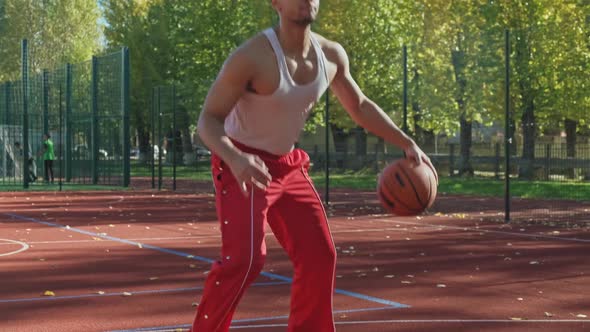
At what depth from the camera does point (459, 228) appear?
15469mm

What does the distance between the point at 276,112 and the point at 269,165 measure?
271 millimetres

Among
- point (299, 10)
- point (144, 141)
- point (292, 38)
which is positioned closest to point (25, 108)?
point (292, 38)

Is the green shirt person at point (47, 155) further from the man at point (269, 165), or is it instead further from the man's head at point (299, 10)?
the man's head at point (299, 10)

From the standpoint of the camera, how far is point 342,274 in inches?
381

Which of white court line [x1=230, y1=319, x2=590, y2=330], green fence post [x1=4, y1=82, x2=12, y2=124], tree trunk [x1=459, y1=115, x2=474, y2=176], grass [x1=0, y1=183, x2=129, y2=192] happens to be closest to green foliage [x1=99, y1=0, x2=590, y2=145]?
tree trunk [x1=459, y1=115, x2=474, y2=176]

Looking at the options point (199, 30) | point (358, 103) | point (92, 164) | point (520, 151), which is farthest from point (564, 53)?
point (358, 103)

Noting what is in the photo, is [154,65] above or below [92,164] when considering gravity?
above

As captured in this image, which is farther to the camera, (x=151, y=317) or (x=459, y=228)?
(x=459, y=228)

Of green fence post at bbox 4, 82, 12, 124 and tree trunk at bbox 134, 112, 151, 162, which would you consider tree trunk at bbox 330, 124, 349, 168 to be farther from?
tree trunk at bbox 134, 112, 151, 162

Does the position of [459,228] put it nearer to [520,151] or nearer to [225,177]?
[520,151]

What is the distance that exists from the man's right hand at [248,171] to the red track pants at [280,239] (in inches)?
10.3

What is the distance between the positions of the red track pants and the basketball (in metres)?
0.53

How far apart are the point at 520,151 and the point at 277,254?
1419 centimetres

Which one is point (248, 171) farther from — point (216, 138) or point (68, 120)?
point (68, 120)
